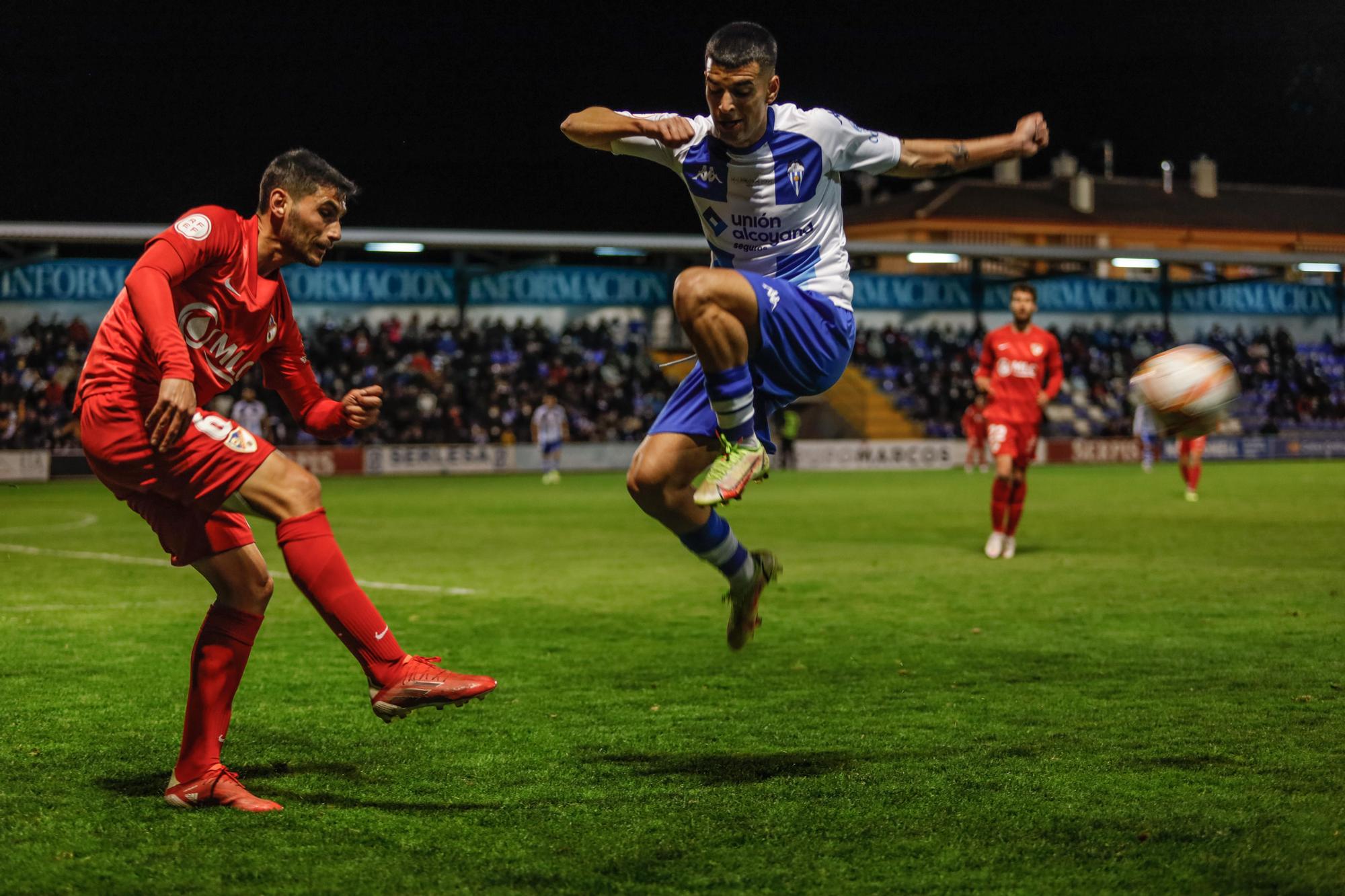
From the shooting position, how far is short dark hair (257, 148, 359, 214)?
483 centimetres

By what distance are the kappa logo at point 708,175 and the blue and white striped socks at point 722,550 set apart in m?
1.45

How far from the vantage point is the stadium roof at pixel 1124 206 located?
69812 millimetres

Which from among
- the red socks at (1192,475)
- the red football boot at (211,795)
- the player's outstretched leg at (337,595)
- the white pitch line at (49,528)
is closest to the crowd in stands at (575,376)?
the white pitch line at (49,528)

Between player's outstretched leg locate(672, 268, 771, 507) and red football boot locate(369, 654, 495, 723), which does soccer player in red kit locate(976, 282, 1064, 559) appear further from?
red football boot locate(369, 654, 495, 723)

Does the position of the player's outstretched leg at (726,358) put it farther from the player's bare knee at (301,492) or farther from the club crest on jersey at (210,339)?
the club crest on jersey at (210,339)

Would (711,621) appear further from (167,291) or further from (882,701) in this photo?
(167,291)

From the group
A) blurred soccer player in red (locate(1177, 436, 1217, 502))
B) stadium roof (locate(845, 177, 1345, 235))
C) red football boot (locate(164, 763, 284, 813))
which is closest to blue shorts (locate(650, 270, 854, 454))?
red football boot (locate(164, 763, 284, 813))

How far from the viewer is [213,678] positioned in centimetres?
485

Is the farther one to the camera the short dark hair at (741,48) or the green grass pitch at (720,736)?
the short dark hair at (741,48)

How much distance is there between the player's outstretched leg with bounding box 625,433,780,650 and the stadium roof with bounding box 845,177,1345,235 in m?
63.1

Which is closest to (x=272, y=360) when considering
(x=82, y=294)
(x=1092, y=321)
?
(x=82, y=294)

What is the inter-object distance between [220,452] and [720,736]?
2.40 m

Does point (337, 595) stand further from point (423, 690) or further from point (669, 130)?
point (669, 130)

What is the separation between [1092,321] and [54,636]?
46.7 meters
